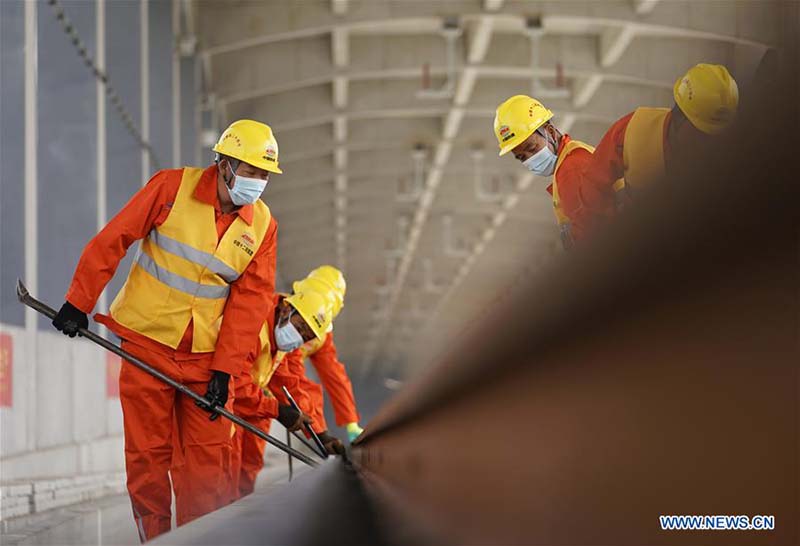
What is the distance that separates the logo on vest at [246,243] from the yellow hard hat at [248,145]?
275 millimetres

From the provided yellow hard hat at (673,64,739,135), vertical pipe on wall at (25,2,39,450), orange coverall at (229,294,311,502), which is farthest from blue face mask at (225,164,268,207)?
vertical pipe on wall at (25,2,39,450)

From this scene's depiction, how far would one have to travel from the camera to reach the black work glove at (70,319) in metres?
4.02

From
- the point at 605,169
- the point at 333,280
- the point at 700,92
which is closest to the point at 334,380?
the point at 333,280

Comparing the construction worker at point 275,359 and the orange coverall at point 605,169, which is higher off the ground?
the orange coverall at point 605,169

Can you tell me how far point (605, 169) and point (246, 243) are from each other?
154cm

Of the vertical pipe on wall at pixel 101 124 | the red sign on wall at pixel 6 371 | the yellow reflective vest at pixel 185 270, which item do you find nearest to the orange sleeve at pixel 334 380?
the red sign on wall at pixel 6 371

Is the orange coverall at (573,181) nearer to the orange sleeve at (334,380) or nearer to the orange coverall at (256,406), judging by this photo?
the orange coverall at (256,406)

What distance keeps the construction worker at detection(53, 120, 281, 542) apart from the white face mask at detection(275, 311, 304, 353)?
1052mm

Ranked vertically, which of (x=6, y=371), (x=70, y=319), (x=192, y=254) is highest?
(x=192, y=254)

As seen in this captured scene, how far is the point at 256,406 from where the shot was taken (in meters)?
5.18

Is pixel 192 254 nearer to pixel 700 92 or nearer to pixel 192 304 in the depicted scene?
pixel 192 304

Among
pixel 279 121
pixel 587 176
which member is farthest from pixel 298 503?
pixel 279 121

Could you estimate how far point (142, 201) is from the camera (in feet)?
13.7

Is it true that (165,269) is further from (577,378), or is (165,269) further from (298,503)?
(577,378)
